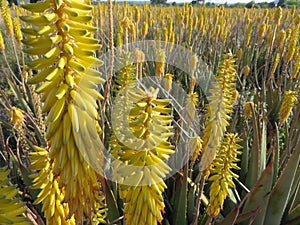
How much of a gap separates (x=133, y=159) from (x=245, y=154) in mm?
1426

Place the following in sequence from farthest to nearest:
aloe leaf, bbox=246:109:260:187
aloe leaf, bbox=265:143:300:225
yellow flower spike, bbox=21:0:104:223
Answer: aloe leaf, bbox=246:109:260:187, aloe leaf, bbox=265:143:300:225, yellow flower spike, bbox=21:0:104:223

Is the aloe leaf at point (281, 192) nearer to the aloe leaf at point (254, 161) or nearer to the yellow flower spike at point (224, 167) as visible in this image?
the aloe leaf at point (254, 161)

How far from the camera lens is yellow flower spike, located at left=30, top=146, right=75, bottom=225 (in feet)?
3.06

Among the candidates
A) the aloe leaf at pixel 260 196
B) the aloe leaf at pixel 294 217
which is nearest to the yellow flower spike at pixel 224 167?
the aloe leaf at pixel 260 196

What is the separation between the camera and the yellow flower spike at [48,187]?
3.06 feet

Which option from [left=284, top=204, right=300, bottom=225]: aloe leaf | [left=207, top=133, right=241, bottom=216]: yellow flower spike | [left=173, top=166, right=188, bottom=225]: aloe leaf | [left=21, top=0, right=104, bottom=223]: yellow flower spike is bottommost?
[left=284, top=204, right=300, bottom=225]: aloe leaf

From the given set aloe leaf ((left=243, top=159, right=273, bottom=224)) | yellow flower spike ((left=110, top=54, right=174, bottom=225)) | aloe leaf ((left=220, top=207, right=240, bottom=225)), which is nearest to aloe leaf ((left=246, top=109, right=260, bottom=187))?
aloe leaf ((left=243, top=159, right=273, bottom=224))

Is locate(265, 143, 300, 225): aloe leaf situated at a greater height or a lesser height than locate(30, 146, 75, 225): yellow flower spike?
lesser

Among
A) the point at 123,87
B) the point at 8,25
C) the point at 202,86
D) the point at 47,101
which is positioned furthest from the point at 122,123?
the point at 202,86

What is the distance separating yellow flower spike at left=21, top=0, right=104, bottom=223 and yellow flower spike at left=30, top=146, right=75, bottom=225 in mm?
184

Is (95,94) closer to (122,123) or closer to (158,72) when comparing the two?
(122,123)

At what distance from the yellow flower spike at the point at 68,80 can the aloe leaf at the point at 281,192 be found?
1054 millimetres

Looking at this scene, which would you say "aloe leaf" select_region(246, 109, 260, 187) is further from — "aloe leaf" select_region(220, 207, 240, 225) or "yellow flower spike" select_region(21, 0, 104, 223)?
"yellow flower spike" select_region(21, 0, 104, 223)

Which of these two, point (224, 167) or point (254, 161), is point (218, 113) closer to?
point (224, 167)
